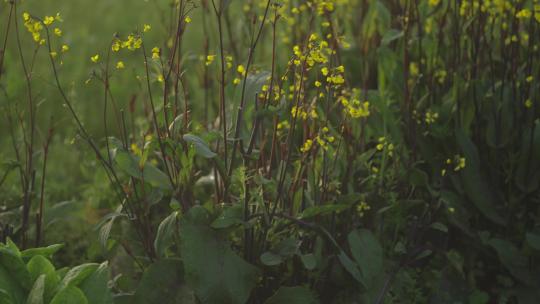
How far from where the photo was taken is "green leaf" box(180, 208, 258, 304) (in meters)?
2.21

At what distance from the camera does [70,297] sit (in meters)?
2.04

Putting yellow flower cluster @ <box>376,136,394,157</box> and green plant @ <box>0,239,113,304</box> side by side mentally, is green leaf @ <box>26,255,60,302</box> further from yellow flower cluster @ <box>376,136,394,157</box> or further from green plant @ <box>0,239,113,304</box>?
yellow flower cluster @ <box>376,136,394,157</box>

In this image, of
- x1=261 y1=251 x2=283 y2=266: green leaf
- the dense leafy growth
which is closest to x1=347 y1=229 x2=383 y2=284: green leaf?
the dense leafy growth

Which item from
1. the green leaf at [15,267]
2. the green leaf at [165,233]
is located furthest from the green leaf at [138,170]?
the green leaf at [15,267]

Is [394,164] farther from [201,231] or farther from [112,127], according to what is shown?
[112,127]

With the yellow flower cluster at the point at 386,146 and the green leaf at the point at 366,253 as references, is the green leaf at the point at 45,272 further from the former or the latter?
the yellow flower cluster at the point at 386,146

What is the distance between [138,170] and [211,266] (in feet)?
1.20

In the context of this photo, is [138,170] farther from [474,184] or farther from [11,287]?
[474,184]

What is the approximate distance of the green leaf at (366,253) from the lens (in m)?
2.41

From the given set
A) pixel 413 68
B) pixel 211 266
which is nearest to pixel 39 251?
pixel 211 266

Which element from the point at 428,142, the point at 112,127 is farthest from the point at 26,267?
the point at 112,127

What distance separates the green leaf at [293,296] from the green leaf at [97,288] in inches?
19.2

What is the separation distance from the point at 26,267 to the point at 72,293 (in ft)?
0.67

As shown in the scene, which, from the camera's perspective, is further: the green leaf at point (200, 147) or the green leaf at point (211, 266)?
the green leaf at point (211, 266)
